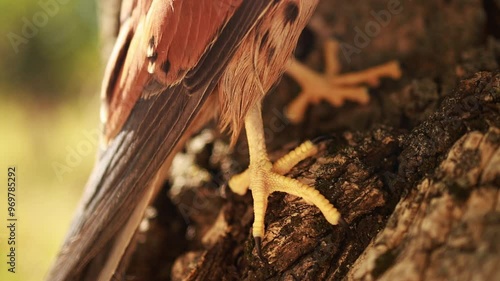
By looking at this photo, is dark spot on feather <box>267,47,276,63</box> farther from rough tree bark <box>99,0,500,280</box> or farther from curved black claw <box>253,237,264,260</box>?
curved black claw <box>253,237,264,260</box>

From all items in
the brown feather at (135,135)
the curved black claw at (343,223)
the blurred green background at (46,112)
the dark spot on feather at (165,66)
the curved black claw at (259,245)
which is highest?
the blurred green background at (46,112)

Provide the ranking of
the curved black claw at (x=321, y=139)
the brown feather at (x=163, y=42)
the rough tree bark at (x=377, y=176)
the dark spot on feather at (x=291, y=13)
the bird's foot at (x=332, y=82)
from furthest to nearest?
the bird's foot at (x=332, y=82), the curved black claw at (x=321, y=139), the dark spot on feather at (x=291, y=13), the brown feather at (x=163, y=42), the rough tree bark at (x=377, y=176)

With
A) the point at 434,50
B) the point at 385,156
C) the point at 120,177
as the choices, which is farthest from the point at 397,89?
the point at 120,177

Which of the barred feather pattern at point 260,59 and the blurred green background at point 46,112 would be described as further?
the blurred green background at point 46,112

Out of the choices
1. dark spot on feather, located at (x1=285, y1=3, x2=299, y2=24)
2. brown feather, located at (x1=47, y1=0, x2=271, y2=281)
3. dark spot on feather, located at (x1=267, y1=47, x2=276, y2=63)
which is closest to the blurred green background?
brown feather, located at (x1=47, y1=0, x2=271, y2=281)

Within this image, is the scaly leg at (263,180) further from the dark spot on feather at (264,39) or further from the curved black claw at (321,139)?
the dark spot on feather at (264,39)

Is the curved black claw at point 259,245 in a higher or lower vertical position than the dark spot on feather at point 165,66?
lower

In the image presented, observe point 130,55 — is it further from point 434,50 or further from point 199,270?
point 434,50

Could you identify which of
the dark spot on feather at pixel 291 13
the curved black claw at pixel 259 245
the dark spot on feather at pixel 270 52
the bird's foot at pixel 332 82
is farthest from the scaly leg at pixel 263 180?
the bird's foot at pixel 332 82
